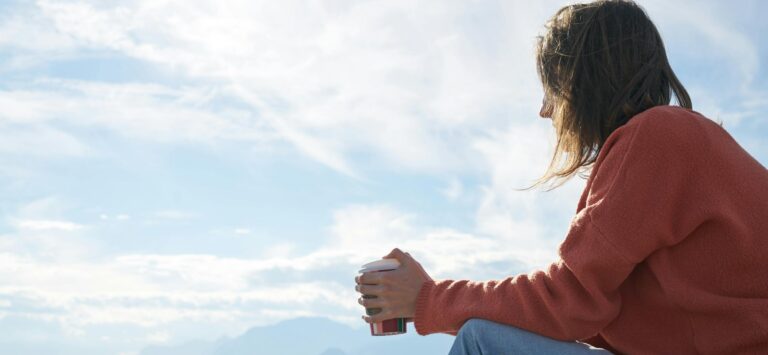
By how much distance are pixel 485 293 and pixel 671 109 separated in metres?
1.11

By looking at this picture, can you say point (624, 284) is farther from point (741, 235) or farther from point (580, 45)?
point (580, 45)

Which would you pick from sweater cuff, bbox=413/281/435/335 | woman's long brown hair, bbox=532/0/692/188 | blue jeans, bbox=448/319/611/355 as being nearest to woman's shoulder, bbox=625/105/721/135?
woman's long brown hair, bbox=532/0/692/188

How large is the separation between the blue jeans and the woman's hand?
1.41ft

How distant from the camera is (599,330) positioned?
10.6 feet

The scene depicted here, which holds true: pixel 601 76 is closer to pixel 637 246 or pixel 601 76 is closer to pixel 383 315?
pixel 637 246

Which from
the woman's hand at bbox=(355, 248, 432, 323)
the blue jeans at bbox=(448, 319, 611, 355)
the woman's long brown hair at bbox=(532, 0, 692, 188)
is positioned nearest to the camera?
the blue jeans at bbox=(448, 319, 611, 355)

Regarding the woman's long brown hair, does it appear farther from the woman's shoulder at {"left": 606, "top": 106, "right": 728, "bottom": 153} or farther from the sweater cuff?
the sweater cuff

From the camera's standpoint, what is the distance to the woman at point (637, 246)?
2961 millimetres

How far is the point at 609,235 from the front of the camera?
3.05 meters

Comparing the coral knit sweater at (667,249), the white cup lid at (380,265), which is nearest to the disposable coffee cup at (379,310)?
the white cup lid at (380,265)

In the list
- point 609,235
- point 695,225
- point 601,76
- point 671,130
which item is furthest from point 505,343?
point 601,76

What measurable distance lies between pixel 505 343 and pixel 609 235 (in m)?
0.63

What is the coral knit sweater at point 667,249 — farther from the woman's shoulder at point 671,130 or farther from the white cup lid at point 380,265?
the white cup lid at point 380,265

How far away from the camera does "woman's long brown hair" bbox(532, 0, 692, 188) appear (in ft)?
11.4
